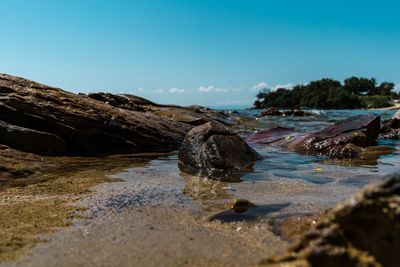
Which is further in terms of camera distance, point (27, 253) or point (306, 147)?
point (306, 147)

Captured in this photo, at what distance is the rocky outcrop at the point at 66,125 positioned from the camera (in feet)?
30.8

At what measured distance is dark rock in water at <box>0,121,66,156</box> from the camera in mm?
8953

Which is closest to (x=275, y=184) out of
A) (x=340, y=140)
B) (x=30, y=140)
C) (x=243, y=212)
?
(x=243, y=212)

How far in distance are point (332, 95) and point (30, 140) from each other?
97.9m

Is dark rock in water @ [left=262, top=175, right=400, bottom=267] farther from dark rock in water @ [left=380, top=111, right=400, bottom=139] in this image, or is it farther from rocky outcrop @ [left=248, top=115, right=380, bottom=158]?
dark rock in water @ [left=380, top=111, right=400, bottom=139]

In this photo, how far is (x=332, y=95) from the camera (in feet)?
329

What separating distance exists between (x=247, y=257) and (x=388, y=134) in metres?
13.9

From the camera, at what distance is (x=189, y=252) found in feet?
11.5

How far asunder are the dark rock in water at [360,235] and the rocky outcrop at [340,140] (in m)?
8.05

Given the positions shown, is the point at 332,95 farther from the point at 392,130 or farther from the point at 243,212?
the point at 243,212

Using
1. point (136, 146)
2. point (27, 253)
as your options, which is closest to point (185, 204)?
point (27, 253)

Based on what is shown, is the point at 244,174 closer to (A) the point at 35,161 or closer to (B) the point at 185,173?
(B) the point at 185,173

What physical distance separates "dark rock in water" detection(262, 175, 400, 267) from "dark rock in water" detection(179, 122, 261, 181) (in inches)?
189

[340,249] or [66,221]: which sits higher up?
[340,249]
